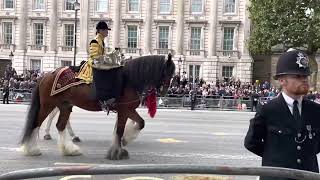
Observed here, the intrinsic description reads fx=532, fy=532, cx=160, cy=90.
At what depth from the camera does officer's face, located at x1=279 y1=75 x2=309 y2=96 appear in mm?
4094

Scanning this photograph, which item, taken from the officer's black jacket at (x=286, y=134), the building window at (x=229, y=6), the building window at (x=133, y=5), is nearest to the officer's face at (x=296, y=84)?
the officer's black jacket at (x=286, y=134)

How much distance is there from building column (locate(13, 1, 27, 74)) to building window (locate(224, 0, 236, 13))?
75.6 feet

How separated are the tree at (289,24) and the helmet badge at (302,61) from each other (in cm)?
4179

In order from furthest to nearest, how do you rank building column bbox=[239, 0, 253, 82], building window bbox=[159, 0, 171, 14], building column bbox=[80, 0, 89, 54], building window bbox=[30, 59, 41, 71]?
building window bbox=[30, 59, 41, 71] < building window bbox=[159, 0, 171, 14] < building column bbox=[80, 0, 89, 54] < building column bbox=[239, 0, 253, 82]

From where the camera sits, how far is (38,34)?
61750mm

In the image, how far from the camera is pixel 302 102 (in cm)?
424

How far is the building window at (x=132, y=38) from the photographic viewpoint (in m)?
60.7

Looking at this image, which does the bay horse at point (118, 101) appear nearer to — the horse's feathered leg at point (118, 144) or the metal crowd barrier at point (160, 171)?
the horse's feathered leg at point (118, 144)

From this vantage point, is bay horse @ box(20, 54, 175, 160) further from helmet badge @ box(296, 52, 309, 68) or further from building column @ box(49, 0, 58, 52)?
building column @ box(49, 0, 58, 52)

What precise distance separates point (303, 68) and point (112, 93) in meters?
5.58

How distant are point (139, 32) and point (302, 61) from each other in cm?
5707

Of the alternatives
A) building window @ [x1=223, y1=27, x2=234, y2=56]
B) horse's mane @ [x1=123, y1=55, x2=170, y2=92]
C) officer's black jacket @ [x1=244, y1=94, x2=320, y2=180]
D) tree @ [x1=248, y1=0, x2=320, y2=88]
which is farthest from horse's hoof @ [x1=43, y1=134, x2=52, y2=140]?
building window @ [x1=223, y1=27, x2=234, y2=56]

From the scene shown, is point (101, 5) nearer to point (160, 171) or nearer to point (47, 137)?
point (47, 137)

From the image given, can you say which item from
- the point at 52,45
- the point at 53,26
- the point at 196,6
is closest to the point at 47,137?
the point at 196,6
